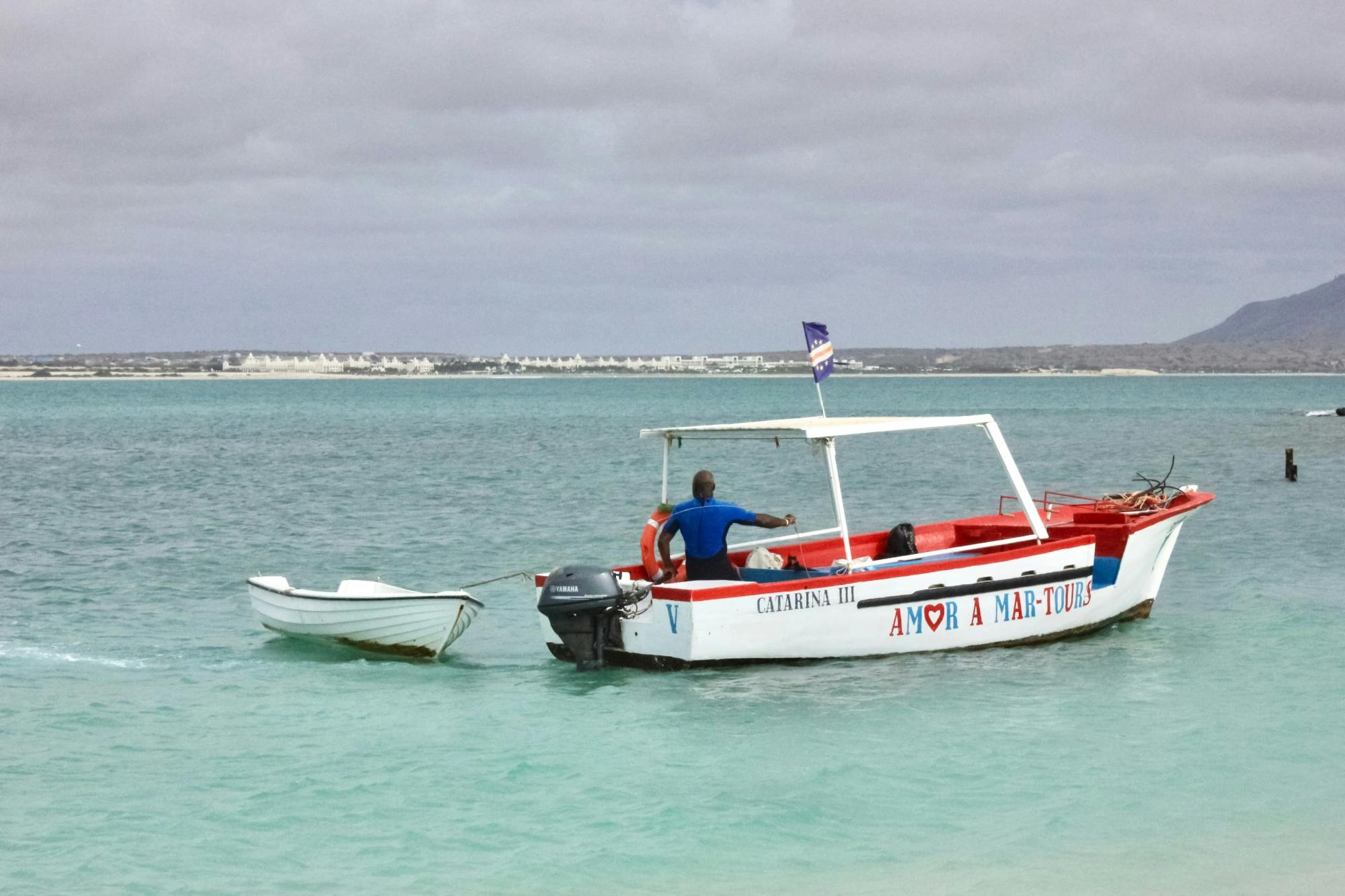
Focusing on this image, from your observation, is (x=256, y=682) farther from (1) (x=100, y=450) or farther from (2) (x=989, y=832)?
(1) (x=100, y=450)

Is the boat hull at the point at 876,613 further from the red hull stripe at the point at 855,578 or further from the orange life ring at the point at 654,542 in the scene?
the orange life ring at the point at 654,542

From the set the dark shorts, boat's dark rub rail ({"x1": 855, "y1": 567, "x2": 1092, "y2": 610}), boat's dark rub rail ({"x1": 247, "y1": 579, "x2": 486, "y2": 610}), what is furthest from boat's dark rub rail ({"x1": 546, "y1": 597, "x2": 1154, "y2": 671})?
boat's dark rub rail ({"x1": 247, "y1": 579, "x2": 486, "y2": 610})

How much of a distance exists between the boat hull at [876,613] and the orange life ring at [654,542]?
0.82m

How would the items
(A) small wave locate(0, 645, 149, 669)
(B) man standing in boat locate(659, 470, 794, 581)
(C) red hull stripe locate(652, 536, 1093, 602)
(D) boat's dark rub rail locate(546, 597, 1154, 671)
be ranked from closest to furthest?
(C) red hull stripe locate(652, 536, 1093, 602) < (D) boat's dark rub rail locate(546, 597, 1154, 671) < (B) man standing in boat locate(659, 470, 794, 581) < (A) small wave locate(0, 645, 149, 669)

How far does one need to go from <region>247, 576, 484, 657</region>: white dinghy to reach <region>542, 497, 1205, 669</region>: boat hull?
1.02m

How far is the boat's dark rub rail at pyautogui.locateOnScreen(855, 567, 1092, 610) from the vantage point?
13.2m

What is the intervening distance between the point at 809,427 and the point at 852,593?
158 centimetres

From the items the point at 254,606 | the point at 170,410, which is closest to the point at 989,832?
the point at 254,606

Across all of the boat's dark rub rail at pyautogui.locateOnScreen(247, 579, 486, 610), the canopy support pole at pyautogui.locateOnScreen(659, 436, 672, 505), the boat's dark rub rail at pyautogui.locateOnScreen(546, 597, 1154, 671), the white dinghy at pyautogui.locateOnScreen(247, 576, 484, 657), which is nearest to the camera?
the boat's dark rub rail at pyautogui.locateOnScreen(546, 597, 1154, 671)

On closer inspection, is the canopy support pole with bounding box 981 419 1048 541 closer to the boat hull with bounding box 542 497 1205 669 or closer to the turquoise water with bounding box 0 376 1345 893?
the boat hull with bounding box 542 497 1205 669

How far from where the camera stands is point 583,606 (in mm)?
12695

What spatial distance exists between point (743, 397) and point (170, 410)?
254ft

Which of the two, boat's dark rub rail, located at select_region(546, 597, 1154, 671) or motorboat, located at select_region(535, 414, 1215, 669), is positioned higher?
motorboat, located at select_region(535, 414, 1215, 669)

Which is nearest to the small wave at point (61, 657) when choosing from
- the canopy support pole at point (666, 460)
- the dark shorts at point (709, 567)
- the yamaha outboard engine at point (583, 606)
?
the yamaha outboard engine at point (583, 606)
